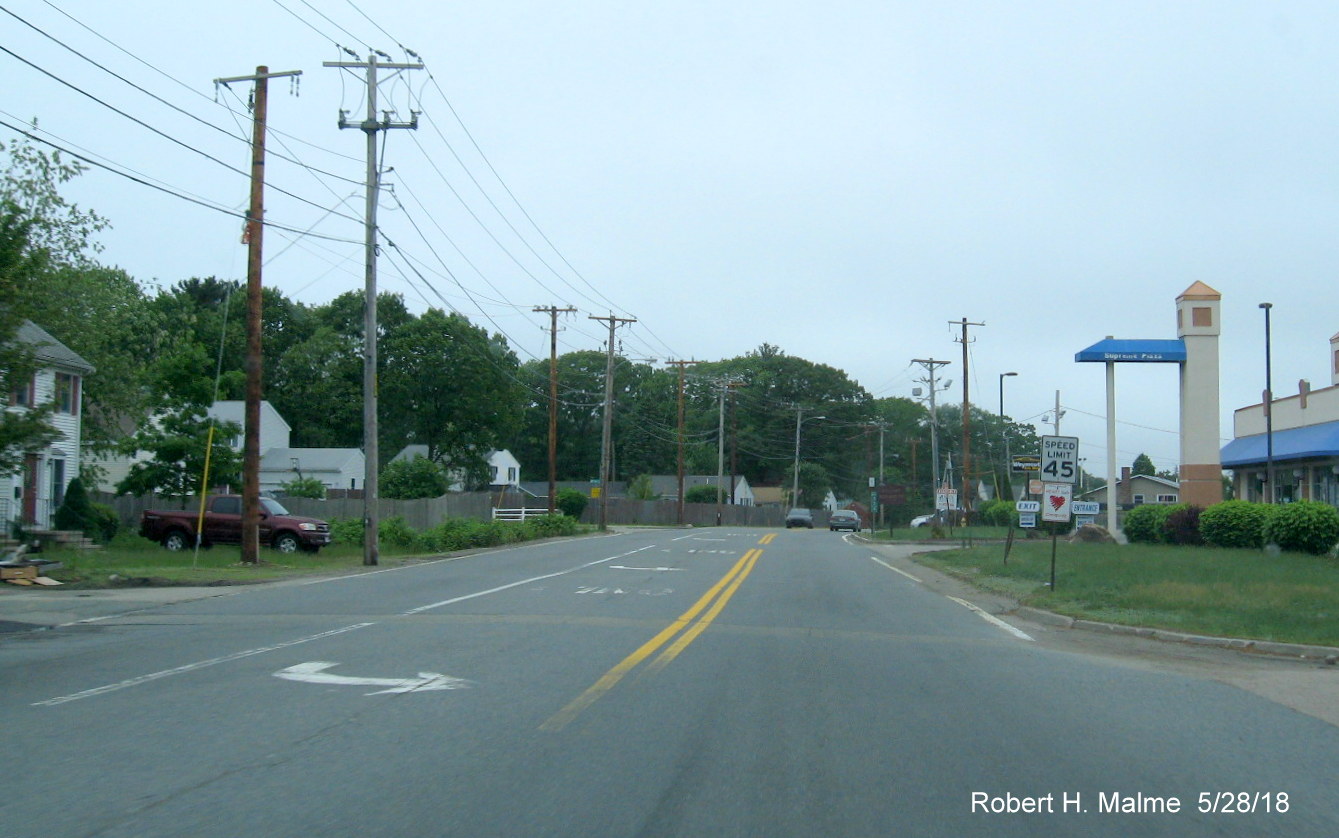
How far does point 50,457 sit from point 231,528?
868cm

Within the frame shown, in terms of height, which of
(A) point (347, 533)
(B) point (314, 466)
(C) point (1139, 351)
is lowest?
(A) point (347, 533)

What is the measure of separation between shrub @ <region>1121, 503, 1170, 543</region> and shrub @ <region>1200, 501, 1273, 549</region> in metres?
3.13

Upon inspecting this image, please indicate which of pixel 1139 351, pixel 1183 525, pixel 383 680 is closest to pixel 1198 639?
pixel 383 680

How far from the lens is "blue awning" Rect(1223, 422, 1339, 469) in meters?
35.8

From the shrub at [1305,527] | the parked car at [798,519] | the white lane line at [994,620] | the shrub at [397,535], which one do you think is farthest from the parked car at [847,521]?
the white lane line at [994,620]

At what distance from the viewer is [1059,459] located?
2078cm

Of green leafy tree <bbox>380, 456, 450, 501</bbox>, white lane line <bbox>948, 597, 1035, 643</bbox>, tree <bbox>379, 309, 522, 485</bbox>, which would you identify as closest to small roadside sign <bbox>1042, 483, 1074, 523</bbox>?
white lane line <bbox>948, 597, 1035, 643</bbox>

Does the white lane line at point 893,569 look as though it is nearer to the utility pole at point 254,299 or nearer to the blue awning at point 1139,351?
the blue awning at point 1139,351

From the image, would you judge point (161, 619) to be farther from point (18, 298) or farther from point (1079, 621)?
point (1079, 621)

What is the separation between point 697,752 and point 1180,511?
109 feet

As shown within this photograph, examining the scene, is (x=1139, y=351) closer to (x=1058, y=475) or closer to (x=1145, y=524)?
(x=1145, y=524)

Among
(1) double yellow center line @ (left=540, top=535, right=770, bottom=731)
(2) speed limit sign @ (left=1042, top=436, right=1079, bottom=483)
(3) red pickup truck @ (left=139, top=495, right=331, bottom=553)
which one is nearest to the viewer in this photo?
(1) double yellow center line @ (left=540, top=535, right=770, bottom=731)

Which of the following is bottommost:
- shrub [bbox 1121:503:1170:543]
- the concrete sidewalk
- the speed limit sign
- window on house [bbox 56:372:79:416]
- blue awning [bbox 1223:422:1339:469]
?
the concrete sidewalk

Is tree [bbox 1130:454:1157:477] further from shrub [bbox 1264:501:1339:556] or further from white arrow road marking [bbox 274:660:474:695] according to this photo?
white arrow road marking [bbox 274:660:474:695]
